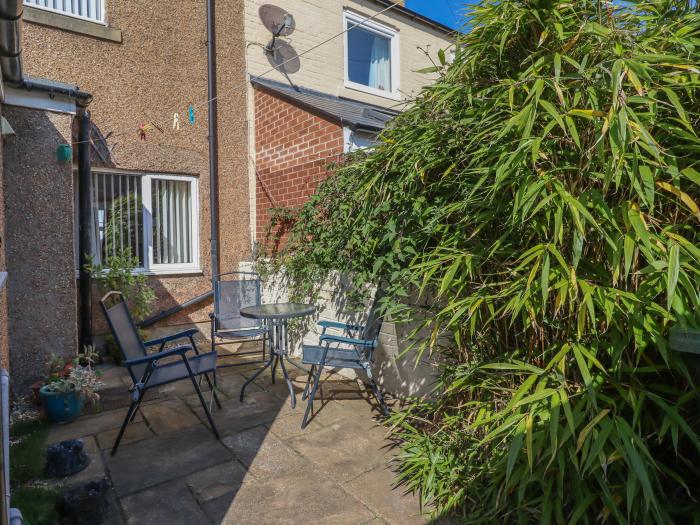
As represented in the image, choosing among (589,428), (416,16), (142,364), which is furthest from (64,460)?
(416,16)

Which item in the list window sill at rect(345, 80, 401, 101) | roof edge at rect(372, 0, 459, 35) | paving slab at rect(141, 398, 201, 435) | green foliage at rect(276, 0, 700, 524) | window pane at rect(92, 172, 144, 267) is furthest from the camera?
roof edge at rect(372, 0, 459, 35)

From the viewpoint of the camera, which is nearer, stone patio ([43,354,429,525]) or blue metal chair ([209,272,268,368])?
stone patio ([43,354,429,525])

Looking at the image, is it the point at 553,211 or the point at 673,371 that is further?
the point at 553,211

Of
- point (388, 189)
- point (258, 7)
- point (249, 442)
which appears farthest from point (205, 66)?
point (249, 442)

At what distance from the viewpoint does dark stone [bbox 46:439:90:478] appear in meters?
2.96

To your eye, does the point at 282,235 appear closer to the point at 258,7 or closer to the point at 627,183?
Result: the point at 258,7

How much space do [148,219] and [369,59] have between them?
600cm

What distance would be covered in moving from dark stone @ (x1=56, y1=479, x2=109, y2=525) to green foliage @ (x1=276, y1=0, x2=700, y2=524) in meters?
1.95

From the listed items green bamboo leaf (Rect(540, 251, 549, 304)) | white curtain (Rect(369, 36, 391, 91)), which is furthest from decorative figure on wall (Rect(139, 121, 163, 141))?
green bamboo leaf (Rect(540, 251, 549, 304))

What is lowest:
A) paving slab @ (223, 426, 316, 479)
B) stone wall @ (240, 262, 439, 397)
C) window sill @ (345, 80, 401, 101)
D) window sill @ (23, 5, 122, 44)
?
paving slab @ (223, 426, 316, 479)

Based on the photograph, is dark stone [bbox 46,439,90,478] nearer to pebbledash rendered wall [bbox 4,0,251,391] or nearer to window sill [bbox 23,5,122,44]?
pebbledash rendered wall [bbox 4,0,251,391]

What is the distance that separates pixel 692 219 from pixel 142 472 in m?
3.74

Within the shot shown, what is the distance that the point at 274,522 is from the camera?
8.13ft

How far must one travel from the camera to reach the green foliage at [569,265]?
191 centimetres
